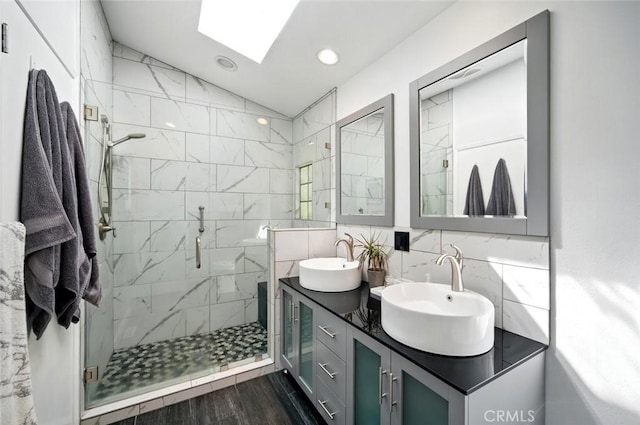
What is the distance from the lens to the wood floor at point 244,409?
1.63 meters

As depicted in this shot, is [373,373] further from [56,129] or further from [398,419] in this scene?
[56,129]

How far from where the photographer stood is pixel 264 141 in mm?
2783

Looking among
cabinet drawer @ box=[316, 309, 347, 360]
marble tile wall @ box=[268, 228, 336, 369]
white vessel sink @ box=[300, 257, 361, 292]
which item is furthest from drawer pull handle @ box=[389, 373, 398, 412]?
marble tile wall @ box=[268, 228, 336, 369]

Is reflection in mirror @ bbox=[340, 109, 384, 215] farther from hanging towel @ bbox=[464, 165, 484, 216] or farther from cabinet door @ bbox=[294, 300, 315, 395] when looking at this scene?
cabinet door @ bbox=[294, 300, 315, 395]

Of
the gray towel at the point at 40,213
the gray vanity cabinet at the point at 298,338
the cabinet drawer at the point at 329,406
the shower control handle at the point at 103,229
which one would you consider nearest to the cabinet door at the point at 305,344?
the gray vanity cabinet at the point at 298,338

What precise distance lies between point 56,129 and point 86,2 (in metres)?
1.20

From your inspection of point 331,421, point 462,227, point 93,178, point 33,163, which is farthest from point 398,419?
point 93,178

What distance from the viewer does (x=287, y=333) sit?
2.04 meters

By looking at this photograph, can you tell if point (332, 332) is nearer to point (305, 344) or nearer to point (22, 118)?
point (305, 344)

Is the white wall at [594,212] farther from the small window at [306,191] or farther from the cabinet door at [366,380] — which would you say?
the small window at [306,191]

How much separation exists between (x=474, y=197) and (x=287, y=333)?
1.55 meters

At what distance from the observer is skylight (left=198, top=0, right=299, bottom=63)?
75.4 inches

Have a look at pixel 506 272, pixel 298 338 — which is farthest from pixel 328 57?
pixel 298 338

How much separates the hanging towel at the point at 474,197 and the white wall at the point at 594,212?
30cm
